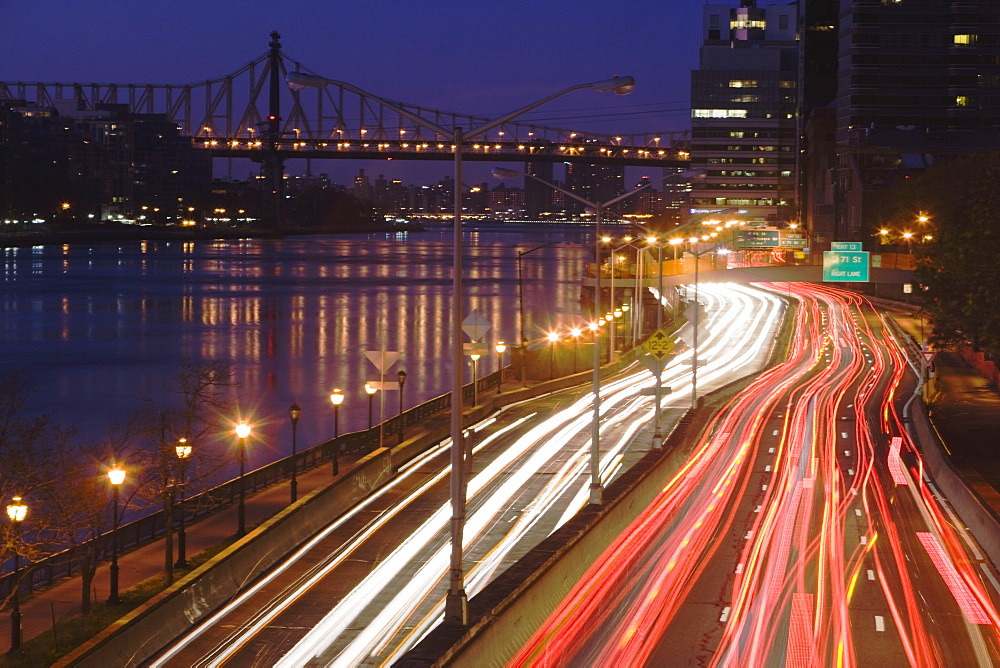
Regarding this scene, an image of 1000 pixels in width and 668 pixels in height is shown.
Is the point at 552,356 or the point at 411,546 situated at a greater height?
the point at 552,356

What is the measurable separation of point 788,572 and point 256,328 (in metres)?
67.1

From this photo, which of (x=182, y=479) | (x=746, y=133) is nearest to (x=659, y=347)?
(x=182, y=479)

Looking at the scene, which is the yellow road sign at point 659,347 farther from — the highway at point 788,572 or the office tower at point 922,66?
the office tower at point 922,66

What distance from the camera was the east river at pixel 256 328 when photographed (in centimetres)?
5047

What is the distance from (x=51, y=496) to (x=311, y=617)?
5079mm

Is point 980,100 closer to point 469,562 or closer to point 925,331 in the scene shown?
point 925,331

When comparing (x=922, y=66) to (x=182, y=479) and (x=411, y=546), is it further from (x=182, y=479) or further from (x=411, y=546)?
(x=182, y=479)

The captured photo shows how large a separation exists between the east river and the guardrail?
2785mm

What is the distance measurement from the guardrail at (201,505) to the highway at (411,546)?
2.19 m

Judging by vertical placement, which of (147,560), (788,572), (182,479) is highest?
(182,479)

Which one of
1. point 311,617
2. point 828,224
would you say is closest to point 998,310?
point 311,617

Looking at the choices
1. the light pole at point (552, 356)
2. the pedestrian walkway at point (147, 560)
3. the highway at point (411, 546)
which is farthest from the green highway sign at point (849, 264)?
the pedestrian walkway at point (147, 560)

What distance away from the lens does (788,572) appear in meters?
18.0

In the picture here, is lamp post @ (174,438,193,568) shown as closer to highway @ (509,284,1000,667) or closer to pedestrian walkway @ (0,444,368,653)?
pedestrian walkway @ (0,444,368,653)
